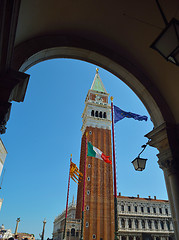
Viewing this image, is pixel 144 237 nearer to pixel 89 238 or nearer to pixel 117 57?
pixel 117 57

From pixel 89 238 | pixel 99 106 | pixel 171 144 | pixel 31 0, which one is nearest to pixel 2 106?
pixel 31 0

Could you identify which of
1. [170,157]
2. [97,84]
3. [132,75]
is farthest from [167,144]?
[97,84]

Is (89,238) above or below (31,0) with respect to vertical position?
below

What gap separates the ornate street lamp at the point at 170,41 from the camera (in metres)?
2.28

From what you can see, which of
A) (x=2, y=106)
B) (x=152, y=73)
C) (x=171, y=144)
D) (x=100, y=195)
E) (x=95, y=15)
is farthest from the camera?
A: (x=100, y=195)

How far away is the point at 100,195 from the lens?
113ft

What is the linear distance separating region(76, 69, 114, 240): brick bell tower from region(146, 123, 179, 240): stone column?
32.1 m

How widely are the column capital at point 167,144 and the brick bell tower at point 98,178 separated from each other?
32161 mm

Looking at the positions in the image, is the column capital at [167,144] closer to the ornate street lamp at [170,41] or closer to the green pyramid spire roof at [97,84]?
the ornate street lamp at [170,41]

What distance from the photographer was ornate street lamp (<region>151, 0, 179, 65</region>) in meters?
2.28

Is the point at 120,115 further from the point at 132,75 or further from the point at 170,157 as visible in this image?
the point at 170,157

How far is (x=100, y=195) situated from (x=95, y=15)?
34760 millimetres

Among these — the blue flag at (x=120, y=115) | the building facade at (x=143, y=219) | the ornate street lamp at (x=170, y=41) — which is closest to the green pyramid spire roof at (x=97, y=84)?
the building facade at (x=143, y=219)

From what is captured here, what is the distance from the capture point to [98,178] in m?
36.0
